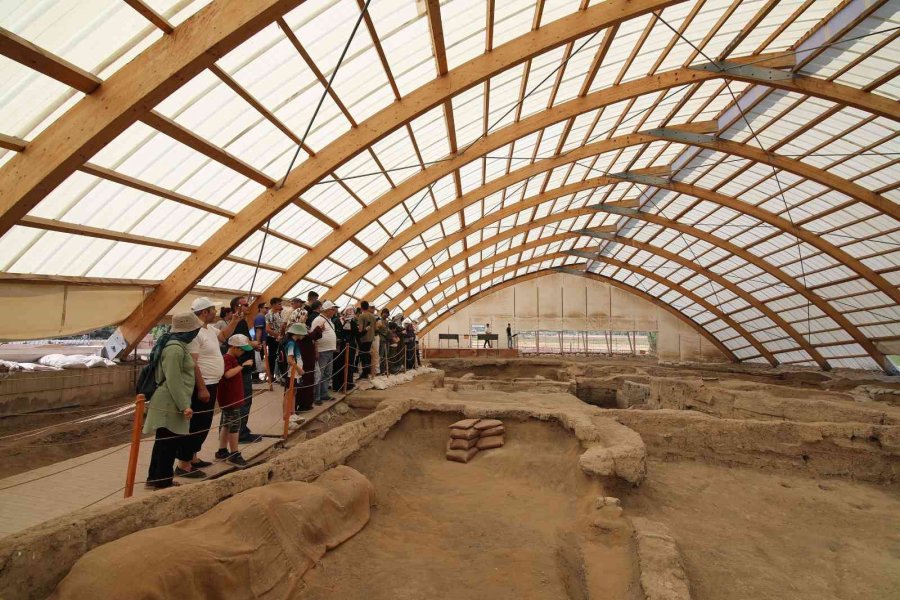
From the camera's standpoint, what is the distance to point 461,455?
8.07 metres

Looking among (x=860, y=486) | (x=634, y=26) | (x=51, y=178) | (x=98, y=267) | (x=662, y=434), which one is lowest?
(x=860, y=486)

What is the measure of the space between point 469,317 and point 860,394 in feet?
80.5

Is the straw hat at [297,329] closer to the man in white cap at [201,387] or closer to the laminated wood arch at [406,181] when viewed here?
the man in white cap at [201,387]

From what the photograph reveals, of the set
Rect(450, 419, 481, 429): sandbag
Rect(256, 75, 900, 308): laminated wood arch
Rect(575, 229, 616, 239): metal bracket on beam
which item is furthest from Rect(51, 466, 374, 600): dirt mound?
Rect(575, 229, 616, 239): metal bracket on beam

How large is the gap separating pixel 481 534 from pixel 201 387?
10.5ft

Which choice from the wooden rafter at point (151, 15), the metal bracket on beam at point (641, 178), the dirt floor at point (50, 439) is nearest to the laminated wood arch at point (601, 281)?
the metal bracket on beam at point (641, 178)

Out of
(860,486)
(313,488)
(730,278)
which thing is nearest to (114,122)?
(313,488)

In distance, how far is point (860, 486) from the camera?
291 inches

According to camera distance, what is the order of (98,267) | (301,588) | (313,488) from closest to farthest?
(301,588)
(313,488)
(98,267)

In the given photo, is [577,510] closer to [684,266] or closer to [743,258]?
[743,258]

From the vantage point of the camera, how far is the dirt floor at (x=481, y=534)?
14.0 ft

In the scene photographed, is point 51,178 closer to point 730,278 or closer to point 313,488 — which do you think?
point 313,488

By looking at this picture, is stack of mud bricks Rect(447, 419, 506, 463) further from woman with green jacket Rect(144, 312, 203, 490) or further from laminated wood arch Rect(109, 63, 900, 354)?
laminated wood arch Rect(109, 63, 900, 354)

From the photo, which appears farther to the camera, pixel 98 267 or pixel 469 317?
pixel 469 317
